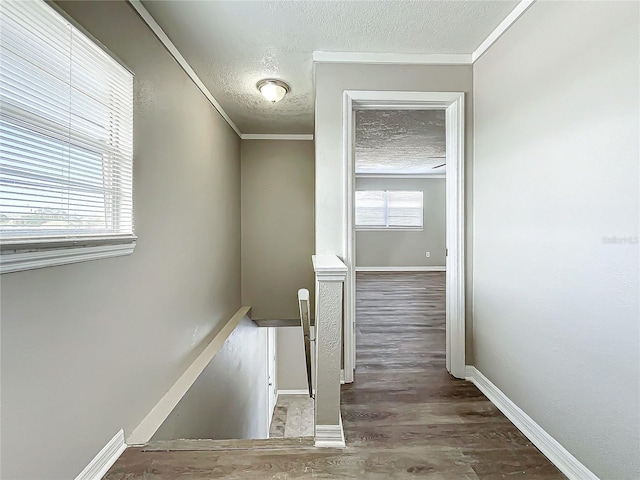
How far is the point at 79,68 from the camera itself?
4.70ft

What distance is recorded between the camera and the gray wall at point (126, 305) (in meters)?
1.20

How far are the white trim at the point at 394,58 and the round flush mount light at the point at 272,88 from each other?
0.62 meters

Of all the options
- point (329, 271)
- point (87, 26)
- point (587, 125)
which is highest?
point (87, 26)

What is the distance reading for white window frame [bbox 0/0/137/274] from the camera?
1104 millimetres

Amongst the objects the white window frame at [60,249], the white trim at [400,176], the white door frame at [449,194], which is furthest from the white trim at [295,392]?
the white window frame at [60,249]

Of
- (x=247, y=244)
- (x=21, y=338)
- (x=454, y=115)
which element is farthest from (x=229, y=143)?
(x=21, y=338)

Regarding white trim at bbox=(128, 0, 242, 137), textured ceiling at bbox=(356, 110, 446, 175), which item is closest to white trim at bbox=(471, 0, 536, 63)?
textured ceiling at bbox=(356, 110, 446, 175)

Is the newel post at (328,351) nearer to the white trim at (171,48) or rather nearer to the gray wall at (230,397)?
the gray wall at (230,397)

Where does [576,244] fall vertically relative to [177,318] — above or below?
above

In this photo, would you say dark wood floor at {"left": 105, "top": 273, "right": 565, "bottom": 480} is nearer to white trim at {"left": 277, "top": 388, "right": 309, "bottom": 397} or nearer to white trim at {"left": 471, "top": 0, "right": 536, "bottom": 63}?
white trim at {"left": 471, "top": 0, "right": 536, "bottom": 63}

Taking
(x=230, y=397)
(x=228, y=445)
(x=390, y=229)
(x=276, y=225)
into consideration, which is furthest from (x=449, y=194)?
(x=390, y=229)

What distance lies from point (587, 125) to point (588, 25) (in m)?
0.44

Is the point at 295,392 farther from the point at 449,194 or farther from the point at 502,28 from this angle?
the point at 502,28

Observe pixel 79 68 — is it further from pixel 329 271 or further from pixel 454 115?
pixel 454 115
